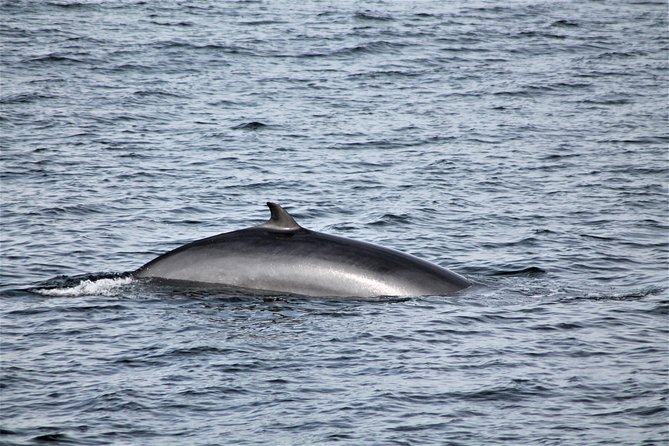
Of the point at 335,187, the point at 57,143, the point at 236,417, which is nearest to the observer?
the point at 236,417

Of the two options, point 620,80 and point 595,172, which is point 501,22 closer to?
point 620,80

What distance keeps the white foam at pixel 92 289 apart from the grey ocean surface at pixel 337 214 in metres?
0.06

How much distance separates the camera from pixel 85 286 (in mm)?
18406

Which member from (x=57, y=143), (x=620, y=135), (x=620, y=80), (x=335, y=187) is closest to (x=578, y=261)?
(x=335, y=187)

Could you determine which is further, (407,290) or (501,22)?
(501,22)

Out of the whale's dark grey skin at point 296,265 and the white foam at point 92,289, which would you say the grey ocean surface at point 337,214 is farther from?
the whale's dark grey skin at point 296,265

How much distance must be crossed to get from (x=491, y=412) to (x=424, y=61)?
2738 cm

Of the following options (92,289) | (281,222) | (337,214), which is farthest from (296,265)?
(337,214)

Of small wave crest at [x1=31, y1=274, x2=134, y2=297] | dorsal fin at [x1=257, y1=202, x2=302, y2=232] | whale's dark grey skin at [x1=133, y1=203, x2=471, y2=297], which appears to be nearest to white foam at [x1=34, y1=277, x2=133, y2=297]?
small wave crest at [x1=31, y1=274, x2=134, y2=297]

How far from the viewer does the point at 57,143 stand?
2830 centimetres

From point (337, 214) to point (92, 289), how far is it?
22.3 ft

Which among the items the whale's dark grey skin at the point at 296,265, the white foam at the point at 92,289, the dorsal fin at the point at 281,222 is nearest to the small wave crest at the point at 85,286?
the white foam at the point at 92,289

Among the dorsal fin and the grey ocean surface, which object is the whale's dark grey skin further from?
the grey ocean surface

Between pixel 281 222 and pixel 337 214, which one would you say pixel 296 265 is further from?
pixel 337 214
